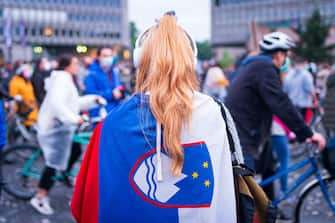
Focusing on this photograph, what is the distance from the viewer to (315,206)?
4.35 m

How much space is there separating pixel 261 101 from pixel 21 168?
11.7 feet

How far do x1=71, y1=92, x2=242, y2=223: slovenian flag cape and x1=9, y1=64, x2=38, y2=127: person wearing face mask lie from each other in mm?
7071

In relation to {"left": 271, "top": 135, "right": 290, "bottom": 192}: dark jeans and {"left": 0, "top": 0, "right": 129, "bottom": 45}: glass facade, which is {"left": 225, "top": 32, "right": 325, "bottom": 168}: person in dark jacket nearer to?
{"left": 271, "top": 135, "right": 290, "bottom": 192}: dark jeans

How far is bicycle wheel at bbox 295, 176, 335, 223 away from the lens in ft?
13.7

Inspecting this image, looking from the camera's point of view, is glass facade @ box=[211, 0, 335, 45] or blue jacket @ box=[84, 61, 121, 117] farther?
glass facade @ box=[211, 0, 335, 45]

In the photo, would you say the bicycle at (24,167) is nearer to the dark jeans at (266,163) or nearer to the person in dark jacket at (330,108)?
the dark jeans at (266,163)

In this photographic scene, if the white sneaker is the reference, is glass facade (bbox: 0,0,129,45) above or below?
below

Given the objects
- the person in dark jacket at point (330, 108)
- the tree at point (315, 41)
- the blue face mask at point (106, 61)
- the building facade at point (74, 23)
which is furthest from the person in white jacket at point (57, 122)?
the building facade at point (74, 23)

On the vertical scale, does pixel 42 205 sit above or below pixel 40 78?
below

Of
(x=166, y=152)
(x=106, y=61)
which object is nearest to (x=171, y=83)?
(x=166, y=152)

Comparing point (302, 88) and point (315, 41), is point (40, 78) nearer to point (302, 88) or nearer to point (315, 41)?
point (302, 88)

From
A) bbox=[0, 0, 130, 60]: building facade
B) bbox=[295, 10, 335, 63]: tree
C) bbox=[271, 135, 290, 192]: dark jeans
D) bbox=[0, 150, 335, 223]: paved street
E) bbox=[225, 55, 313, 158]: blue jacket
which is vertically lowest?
bbox=[0, 0, 130, 60]: building facade

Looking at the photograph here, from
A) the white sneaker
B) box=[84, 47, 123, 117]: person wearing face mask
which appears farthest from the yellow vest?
the white sneaker

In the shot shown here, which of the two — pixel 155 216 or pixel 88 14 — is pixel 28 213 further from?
pixel 88 14
